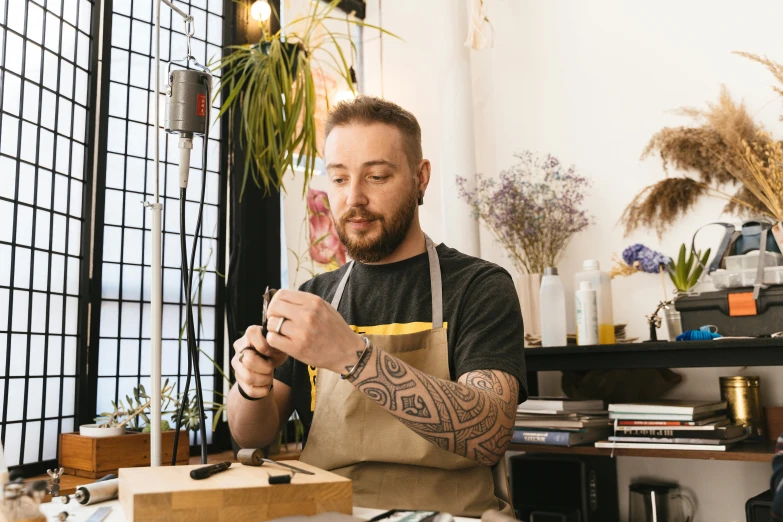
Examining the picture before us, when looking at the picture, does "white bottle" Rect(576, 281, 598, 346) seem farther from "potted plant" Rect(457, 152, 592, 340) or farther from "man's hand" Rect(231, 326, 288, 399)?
"man's hand" Rect(231, 326, 288, 399)

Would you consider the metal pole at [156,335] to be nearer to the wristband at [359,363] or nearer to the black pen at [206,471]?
the black pen at [206,471]

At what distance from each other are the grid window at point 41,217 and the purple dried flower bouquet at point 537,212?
1491 millimetres

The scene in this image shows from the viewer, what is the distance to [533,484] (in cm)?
252

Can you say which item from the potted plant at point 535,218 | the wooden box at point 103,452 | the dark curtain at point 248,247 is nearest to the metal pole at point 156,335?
the wooden box at point 103,452

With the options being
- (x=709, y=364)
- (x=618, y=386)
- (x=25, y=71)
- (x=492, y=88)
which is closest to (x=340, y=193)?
(x=25, y=71)

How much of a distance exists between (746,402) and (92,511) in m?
2.01

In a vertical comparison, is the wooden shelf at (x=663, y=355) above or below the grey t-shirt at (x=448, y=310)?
below

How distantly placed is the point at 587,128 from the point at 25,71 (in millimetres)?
1972

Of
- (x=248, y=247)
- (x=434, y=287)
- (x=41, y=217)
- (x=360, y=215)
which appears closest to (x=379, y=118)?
(x=360, y=215)

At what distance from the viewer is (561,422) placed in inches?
90.4

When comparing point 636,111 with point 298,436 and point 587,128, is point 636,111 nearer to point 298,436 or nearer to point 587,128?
point 587,128

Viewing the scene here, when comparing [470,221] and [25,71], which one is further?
[470,221]

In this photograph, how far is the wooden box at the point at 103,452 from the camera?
73.8 inches

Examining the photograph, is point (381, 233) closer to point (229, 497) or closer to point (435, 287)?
point (435, 287)
